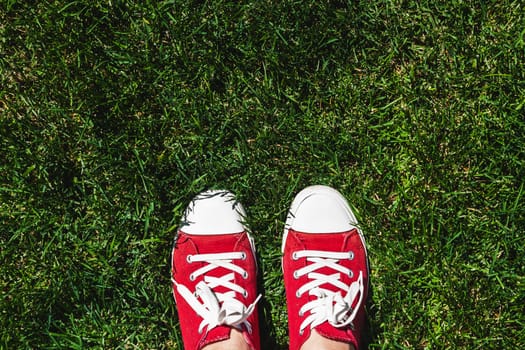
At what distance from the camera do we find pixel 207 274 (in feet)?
7.23

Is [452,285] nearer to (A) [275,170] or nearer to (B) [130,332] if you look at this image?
(A) [275,170]

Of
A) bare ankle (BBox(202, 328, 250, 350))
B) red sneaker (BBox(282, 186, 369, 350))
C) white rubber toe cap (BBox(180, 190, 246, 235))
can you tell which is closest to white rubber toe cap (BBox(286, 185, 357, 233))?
red sneaker (BBox(282, 186, 369, 350))

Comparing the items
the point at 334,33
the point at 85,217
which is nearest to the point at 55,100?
the point at 85,217

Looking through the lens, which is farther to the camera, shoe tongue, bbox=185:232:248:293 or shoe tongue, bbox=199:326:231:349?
shoe tongue, bbox=185:232:248:293

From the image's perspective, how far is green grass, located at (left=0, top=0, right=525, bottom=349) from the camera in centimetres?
214

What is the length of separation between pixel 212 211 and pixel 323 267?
0.48 meters

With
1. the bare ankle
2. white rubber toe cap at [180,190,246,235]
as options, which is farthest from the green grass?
the bare ankle

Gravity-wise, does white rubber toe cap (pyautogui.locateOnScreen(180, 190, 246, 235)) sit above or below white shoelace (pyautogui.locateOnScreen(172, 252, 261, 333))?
above

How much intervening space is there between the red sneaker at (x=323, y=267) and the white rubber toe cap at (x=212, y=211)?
0.20m

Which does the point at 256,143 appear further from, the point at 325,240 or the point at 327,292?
the point at 327,292

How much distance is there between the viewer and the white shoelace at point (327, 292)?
6.85 ft

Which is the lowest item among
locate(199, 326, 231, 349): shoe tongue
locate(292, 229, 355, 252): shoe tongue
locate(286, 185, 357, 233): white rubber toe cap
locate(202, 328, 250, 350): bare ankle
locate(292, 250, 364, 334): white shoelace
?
locate(202, 328, 250, 350): bare ankle

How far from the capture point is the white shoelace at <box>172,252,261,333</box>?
208 centimetres

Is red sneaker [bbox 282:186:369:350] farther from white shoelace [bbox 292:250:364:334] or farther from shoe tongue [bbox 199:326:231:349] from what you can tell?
shoe tongue [bbox 199:326:231:349]
